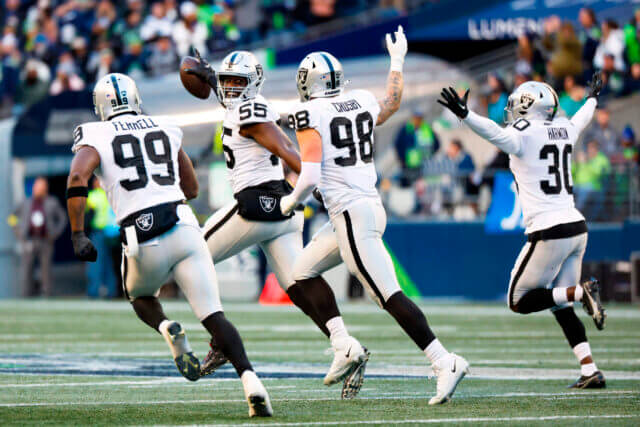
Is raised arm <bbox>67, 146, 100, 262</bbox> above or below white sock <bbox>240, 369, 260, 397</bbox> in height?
above

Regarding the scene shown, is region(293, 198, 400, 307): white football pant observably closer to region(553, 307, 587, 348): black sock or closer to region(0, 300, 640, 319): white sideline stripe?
region(553, 307, 587, 348): black sock

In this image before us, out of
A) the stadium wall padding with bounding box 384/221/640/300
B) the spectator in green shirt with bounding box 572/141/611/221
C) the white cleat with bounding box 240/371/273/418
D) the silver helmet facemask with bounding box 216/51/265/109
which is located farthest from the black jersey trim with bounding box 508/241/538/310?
the stadium wall padding with bounding box 384/221/640/300

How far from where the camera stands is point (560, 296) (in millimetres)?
7836

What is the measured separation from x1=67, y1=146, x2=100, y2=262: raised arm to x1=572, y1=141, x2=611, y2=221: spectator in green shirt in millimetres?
10956

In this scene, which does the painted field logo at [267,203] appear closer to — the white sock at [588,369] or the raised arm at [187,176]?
the raised arm at [187,176]

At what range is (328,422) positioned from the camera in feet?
19.0

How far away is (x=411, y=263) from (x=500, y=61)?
432cm

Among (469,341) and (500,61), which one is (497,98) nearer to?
(500,61)

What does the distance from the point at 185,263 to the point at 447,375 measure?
4.86ft

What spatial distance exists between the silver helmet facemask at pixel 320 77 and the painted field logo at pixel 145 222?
1.41 m

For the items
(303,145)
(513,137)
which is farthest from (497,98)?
(303,145)

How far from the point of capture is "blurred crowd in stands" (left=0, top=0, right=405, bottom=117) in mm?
23031

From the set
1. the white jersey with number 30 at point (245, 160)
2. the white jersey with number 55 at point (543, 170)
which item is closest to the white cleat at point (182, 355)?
the white jersey with number 30 at point (245, 160)

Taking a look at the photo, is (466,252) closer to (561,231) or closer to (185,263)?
(561,231)
